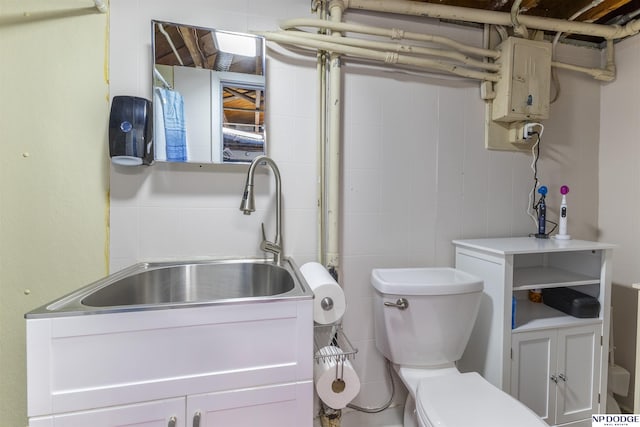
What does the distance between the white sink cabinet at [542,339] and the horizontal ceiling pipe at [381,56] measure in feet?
2.87

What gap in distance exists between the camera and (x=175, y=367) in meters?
0.75

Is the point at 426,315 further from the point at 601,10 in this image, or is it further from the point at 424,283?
the point at 601,10

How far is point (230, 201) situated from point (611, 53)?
2.33 metres

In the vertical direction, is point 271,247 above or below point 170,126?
below

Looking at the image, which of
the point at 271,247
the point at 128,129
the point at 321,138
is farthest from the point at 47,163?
the point at 321,138

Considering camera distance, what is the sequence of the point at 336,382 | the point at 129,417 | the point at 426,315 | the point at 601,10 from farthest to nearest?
the point at 601,10
the point at 426,315
the point at 336,382
the point at 129,417

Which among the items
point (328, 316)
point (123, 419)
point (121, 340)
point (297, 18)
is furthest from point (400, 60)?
point (123, 419)

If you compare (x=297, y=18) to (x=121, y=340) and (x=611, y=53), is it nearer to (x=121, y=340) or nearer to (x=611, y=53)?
(x=121, y=340)

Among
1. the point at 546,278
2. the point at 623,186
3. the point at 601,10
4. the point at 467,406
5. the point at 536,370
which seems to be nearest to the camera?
the point at 467,406

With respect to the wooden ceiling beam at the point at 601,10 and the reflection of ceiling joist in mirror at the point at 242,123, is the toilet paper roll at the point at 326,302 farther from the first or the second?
the wooden ceiling beam at the point at 601,10

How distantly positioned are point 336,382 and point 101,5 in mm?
1738

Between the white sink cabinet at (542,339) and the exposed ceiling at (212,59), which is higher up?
the exposed ceiling at (212,59)

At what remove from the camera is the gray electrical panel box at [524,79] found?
1.45 metres

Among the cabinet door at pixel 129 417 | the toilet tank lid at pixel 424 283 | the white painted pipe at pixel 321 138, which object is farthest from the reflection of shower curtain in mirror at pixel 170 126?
Answer: the toilet tank lid at pixel 424 283
